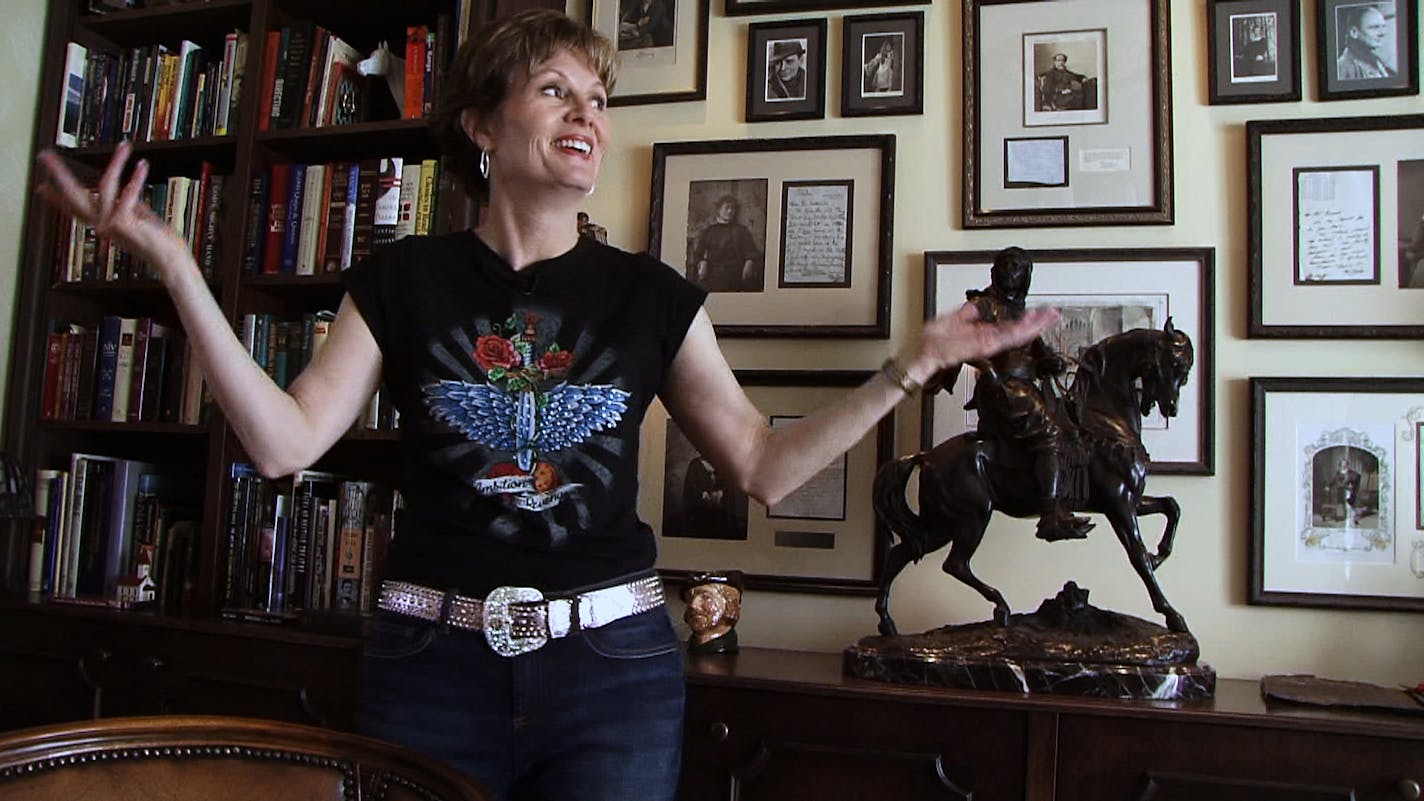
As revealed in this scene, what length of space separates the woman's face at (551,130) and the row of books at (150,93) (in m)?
1.38

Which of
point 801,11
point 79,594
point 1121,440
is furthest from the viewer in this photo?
point 79,594

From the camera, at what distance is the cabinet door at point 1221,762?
141 cm

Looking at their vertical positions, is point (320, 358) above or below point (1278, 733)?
above

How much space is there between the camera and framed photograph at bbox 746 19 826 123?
216 centimetres

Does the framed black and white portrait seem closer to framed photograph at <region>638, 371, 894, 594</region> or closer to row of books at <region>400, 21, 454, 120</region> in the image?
framed photograph at <region>638, 371, 894, 594</region>

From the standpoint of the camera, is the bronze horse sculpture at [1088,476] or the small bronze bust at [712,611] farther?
the small bronze bust at [712,611]

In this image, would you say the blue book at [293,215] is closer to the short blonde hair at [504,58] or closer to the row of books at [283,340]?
the row of books at [283,340]

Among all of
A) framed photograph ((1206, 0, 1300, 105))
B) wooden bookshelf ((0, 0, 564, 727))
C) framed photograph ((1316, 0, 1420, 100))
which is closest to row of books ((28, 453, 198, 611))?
wooden bookshelf ((0, 0, 564, 727))

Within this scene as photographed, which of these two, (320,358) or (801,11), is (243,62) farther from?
(320,358)

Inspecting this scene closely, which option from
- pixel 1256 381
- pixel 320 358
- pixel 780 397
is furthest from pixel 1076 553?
pixel 320 358

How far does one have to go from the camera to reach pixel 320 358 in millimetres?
1222

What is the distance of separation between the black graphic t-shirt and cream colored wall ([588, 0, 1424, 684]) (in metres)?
0.84

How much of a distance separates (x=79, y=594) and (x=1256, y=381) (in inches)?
96.4

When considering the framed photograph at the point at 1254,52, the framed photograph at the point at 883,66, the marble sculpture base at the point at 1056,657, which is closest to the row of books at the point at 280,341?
the framed photograph at the point at 883,66
